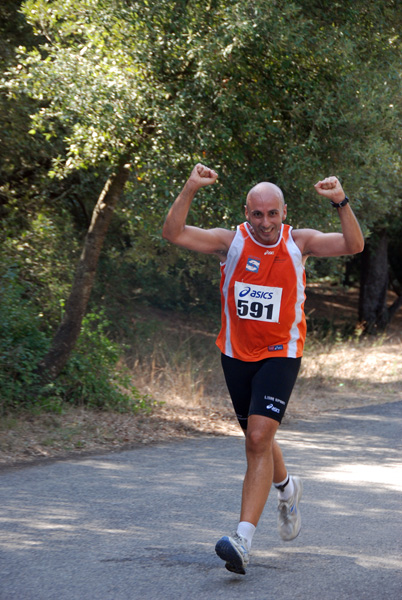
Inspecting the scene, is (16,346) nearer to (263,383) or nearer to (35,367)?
(35,367)

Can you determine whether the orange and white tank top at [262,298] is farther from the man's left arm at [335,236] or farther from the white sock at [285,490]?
the white sock at [285,490]

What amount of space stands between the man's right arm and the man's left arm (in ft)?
1.38

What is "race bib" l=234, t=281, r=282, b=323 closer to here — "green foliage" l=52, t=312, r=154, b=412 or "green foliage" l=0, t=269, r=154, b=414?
"green foliage" l=0, t=269, r=154, b=414

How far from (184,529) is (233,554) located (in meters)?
1.01

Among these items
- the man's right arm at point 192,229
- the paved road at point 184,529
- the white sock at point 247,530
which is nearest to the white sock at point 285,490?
the paved road at point 184,529

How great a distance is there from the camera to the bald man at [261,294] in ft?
13.7

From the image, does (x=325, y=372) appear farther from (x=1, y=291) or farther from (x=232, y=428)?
(x=1, y=291)

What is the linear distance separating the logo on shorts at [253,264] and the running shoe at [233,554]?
1398mm

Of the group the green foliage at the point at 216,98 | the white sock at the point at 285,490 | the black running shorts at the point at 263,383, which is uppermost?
the green foliage at the point at 216,98

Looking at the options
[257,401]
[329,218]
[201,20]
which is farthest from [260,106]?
[257,401]

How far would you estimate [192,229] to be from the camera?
169 inches

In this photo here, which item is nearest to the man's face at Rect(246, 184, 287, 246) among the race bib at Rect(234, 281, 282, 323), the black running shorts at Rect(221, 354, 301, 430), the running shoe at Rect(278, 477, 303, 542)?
the race bib at Rect(234, 281, 282, 323)

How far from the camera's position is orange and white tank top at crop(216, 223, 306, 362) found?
4.25 m

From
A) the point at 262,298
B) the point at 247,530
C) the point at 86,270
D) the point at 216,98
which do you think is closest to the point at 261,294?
the point at 262,298
